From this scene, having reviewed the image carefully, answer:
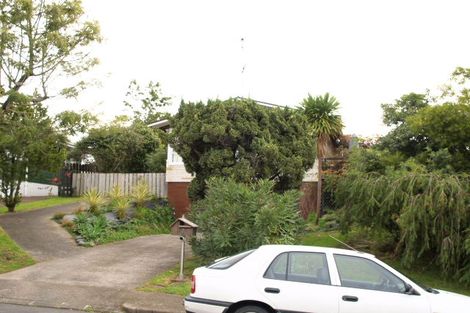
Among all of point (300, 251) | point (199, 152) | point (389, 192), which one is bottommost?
point (300, 251)

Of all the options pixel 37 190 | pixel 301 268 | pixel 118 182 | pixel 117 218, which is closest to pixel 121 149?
pixel 118 182

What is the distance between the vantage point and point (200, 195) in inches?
586

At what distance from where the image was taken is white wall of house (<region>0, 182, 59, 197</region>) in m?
28.5

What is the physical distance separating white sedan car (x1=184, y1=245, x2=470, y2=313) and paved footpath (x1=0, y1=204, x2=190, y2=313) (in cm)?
256

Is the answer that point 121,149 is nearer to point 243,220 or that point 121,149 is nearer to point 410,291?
point 243,220

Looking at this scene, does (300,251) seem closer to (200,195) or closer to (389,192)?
(389,192)

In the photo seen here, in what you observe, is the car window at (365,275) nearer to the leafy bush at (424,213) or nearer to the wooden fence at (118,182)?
the leafy bush at (424,213)

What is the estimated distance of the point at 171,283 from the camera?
11.4 m

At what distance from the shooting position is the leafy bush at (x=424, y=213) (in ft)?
34.9

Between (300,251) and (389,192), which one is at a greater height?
(389,192)

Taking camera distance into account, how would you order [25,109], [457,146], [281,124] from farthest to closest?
Answer: [25,109] → [281,124] → [457,146]

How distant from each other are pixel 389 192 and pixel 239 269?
564 cm

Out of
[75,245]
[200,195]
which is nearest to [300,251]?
[200,195]

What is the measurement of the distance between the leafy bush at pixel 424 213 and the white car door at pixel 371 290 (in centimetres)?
402
